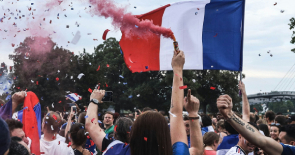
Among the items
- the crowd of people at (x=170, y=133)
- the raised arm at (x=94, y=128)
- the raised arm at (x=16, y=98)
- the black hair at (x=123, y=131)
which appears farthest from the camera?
the raised arm at (x=16, y=98)

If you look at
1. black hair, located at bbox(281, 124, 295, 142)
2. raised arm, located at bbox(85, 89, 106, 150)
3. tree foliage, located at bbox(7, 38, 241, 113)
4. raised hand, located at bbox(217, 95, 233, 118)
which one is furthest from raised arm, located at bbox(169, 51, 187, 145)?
tree foliage, located at bbox(7, 38, 241, 113)

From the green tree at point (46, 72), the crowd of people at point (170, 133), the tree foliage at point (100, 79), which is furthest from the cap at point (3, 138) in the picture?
the green tree at point (46, 72)

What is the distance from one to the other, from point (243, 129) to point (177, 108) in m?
0.71

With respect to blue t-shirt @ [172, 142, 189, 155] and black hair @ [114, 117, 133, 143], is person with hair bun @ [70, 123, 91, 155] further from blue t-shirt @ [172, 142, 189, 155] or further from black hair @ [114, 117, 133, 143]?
blue t-shirt @ [172, 142, 189, 155]

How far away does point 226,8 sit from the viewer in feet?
25.5

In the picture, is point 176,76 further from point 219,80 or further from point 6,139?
point 219,80

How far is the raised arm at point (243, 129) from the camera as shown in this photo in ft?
8.40

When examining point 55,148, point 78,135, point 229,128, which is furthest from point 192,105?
point 55,148

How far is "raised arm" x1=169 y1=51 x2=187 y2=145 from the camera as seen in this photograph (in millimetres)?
2332

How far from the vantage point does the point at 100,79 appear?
124ft

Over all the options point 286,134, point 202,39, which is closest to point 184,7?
point 202,39

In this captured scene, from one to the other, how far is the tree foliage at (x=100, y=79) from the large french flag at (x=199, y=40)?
1203cm

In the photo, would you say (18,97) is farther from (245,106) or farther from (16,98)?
(245,106)

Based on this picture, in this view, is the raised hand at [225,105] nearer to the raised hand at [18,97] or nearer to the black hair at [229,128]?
the black hair at [229,128]
